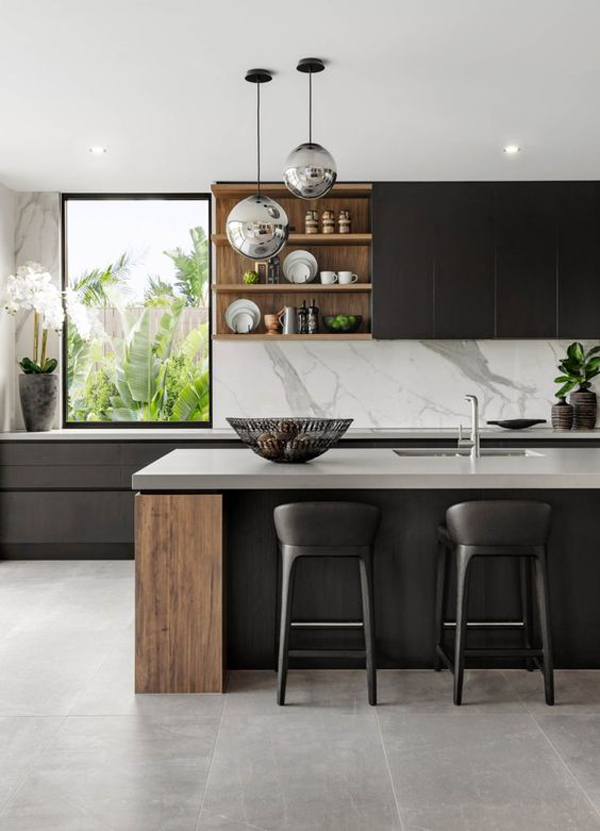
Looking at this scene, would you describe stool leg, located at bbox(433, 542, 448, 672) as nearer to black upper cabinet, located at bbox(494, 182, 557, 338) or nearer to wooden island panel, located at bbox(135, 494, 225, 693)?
wooden island panel, located at bbox(135, 494, 225, 693)

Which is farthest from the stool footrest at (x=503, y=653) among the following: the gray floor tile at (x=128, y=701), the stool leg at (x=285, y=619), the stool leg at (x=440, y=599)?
the gray floor tile at (x=128, y=701)

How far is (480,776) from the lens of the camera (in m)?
2.57

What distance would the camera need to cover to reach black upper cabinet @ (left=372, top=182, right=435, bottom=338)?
591 cm

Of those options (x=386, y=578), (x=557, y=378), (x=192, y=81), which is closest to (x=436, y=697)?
(x=386, y=578)

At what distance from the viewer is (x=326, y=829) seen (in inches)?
89.0

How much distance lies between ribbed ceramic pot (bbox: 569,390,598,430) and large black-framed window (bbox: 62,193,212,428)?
258 cm

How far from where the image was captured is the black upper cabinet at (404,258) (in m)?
5.91

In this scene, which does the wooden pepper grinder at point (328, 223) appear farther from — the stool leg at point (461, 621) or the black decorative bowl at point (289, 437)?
the stool leg at point (461, 621)

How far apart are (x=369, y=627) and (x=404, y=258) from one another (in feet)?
10.9

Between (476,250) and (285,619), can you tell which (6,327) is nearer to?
(476,250)

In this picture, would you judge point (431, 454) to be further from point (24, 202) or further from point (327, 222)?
point (24, 202)

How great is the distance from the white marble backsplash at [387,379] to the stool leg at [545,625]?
3138 mm

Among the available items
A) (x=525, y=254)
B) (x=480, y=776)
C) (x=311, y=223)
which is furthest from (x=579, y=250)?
(x=480, y=776)

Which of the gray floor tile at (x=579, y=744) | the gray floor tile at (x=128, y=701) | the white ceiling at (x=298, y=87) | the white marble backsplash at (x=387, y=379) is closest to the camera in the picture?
the gray floor tile at (x=579, y=744)
